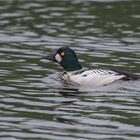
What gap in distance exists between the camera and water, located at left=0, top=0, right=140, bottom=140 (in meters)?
12.7

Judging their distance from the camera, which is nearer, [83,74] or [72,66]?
[83,74]

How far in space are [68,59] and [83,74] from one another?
83cm

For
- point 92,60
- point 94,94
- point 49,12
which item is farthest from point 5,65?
point 49,12

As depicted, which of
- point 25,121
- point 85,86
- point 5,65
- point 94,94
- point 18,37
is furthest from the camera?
point 18,37

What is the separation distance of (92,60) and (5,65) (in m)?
2.34

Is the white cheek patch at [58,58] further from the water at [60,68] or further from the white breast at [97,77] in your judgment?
the white breast at [97,77]

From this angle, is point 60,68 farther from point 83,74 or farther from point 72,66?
point 83,74

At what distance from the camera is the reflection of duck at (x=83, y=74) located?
55.1 ft

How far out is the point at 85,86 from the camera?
16.8m

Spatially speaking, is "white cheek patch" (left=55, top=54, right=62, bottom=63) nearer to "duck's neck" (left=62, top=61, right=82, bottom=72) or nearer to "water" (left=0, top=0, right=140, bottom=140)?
"duck's neck" (left=62, top=61, right=82, bottom=72)

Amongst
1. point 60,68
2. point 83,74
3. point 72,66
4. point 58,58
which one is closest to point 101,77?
point 83,74

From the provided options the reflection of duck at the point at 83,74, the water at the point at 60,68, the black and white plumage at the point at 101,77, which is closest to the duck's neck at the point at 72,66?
the reflection of duck at the point at 83,74

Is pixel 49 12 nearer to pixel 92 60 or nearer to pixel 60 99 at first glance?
pixel 92 60

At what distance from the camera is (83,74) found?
1720cm
